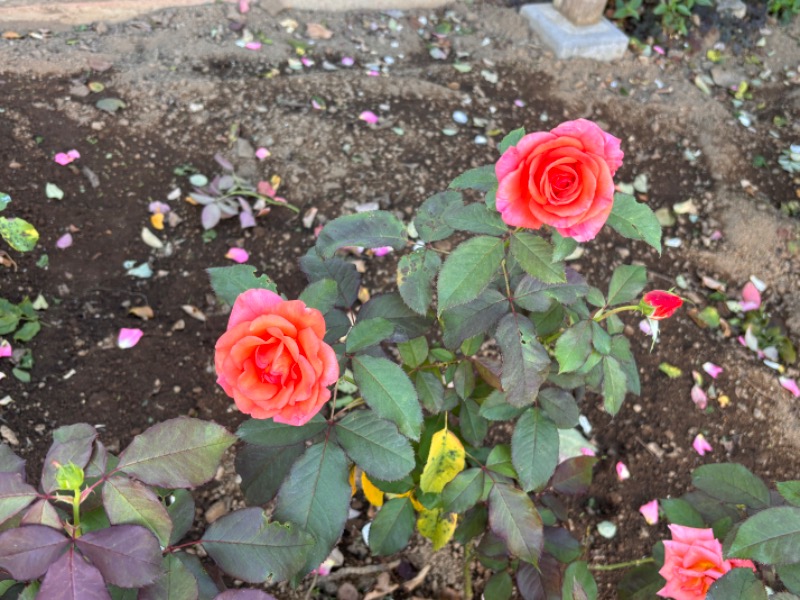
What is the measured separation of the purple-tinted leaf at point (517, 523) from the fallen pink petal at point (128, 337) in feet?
3.72

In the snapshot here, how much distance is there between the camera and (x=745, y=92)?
308 centimetres

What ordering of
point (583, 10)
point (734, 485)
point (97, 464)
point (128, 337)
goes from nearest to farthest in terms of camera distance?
point (97, 464) → point (734, 485) → point (128, 337) → point (583, 10)

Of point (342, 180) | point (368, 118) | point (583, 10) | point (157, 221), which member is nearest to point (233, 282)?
point (157, 221)

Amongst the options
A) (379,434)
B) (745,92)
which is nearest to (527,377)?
(379,434)

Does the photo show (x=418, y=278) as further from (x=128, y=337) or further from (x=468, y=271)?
(x=128, y=337)

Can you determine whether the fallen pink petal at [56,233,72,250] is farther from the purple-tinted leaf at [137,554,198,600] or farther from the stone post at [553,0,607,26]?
the stone post at [553,0,607,26]

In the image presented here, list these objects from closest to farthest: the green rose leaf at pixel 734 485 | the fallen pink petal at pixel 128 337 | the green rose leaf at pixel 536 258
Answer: the green rose leaf at pixel 536 258, the green rose leaf at pixel 734 485, the fallen pink petal at pixel 128 337

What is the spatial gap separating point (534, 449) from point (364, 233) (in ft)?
1.37

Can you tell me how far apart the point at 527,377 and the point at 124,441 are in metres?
1.10

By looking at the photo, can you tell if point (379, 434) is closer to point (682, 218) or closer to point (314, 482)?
point (314, 482)

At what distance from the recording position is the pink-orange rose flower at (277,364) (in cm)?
69

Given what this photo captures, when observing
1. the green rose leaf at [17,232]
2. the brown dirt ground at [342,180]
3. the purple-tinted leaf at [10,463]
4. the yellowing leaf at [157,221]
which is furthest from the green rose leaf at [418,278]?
the yellowing leaf at [157,221]

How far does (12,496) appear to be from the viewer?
0.67m

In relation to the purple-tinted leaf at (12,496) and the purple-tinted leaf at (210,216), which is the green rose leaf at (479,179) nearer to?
the purple-tinted leaf at (12,496)
